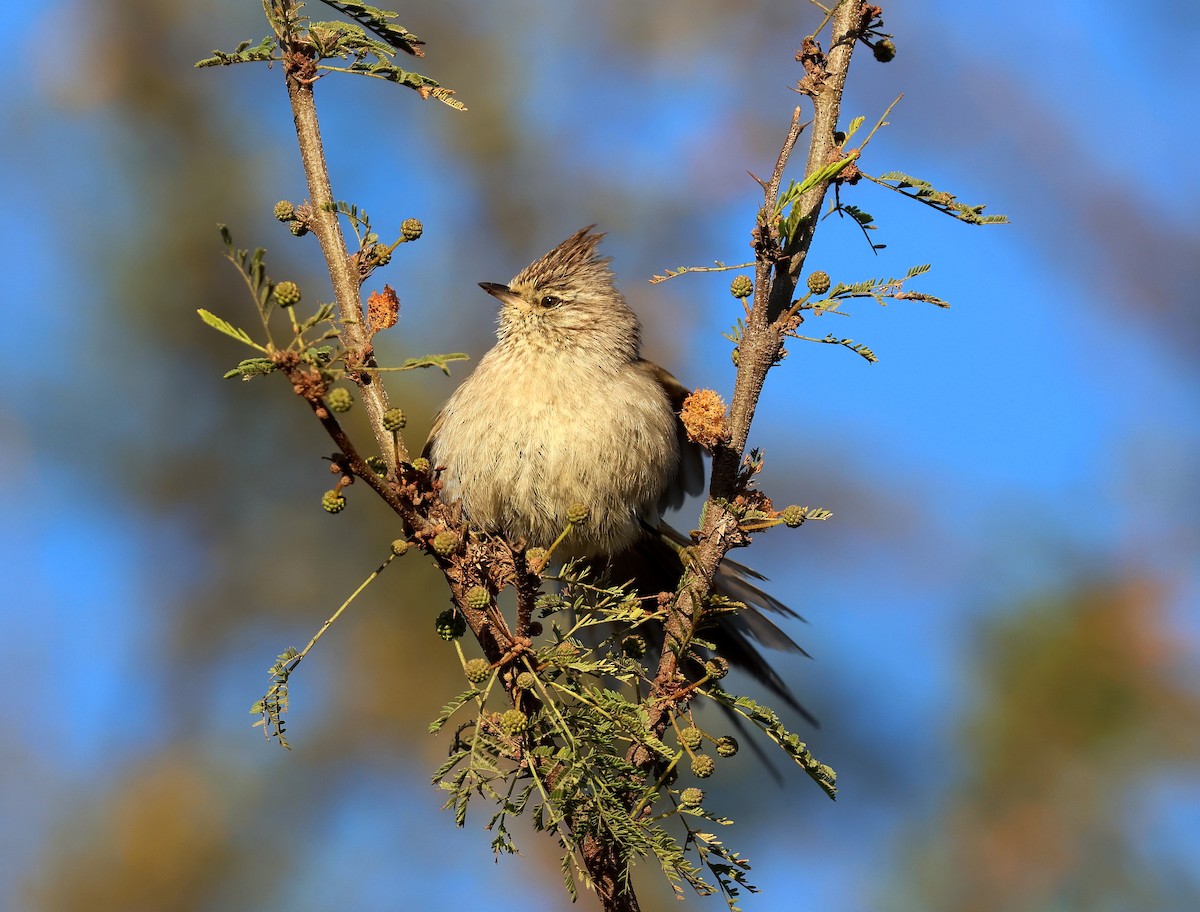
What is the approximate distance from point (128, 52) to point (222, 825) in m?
5.72

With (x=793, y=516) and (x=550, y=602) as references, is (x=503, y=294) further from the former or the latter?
(x=793, y=516)

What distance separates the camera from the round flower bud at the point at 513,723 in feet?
9.79

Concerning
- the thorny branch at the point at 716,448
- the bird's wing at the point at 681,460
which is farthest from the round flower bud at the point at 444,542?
the bird's wing at the point at 681,460

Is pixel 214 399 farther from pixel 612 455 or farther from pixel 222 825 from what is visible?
pixel 612 455

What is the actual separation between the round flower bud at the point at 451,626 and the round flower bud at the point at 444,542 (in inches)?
15.7

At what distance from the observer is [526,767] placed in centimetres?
302

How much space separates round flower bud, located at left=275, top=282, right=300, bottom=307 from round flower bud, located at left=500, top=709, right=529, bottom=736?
114 cm

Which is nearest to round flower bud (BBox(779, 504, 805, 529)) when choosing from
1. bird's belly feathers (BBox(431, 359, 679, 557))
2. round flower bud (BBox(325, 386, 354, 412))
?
round flower bud (BBox(325, 386, 354, 412))

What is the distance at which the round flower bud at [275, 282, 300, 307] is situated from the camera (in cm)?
243

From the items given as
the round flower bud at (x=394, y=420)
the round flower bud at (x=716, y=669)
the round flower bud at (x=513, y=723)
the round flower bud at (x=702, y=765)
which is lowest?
the round flower bud at (x=513, y=723)

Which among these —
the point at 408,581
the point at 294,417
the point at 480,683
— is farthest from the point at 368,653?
the point at 480,683

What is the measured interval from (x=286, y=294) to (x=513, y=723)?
119cm

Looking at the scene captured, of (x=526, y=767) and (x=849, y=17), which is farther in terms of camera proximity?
(x=849, y=17)

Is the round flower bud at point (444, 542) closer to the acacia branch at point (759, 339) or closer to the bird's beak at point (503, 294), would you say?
the acacia branch at point (759, 339)
